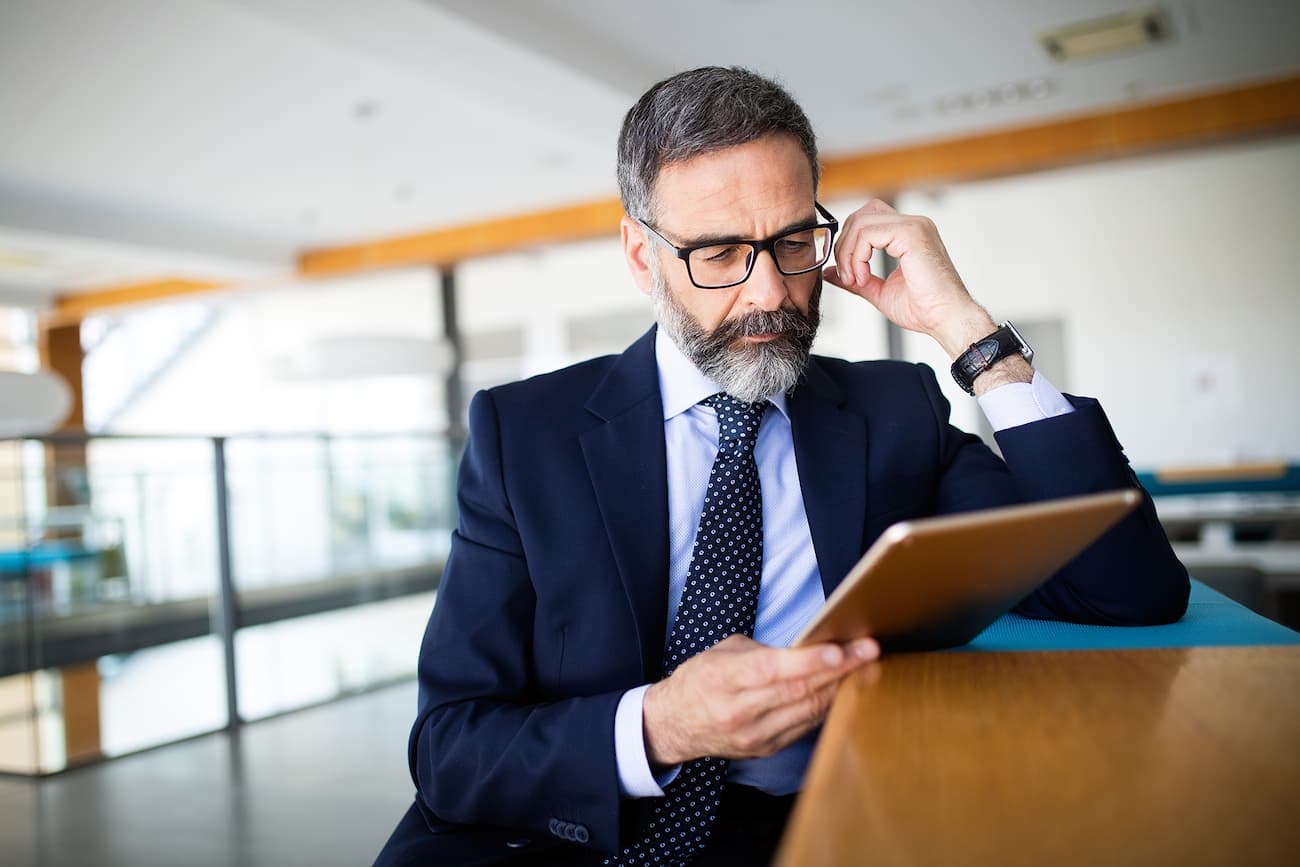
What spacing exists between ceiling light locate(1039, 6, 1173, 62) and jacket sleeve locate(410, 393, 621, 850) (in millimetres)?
5482

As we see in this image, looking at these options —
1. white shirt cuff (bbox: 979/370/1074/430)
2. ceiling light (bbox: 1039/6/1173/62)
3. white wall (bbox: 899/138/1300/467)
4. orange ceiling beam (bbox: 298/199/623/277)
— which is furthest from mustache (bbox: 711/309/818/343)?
orange ceiling beam (bbox: 298/199/623/277)

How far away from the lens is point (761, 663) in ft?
2.69

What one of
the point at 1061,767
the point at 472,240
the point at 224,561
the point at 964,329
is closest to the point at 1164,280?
the point at 472,240

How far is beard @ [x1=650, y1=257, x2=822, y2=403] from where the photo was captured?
1271 mm

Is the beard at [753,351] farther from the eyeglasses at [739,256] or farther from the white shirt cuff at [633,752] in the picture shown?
the white shirt cuff at [633,752]

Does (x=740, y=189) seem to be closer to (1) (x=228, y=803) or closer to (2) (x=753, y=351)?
(2) (x=753, y=351)

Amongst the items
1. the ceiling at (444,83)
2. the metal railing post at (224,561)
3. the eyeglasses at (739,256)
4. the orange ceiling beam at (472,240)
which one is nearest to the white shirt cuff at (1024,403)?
the eyeglasses at (739,256)

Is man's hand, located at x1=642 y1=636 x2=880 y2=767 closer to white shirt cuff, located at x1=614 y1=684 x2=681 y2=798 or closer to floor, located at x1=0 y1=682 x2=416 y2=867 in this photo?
white shirt cuff, located at x1=614 y1=684 x2=681 y2=798

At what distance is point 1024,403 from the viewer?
1224 millimetres

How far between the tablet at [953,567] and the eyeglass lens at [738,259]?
1.76ft

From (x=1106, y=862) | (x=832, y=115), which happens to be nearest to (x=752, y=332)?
(x=1106, y=862)

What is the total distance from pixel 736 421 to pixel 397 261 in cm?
966

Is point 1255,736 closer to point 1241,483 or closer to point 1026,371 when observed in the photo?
point 1026,371

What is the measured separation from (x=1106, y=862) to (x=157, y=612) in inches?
199
